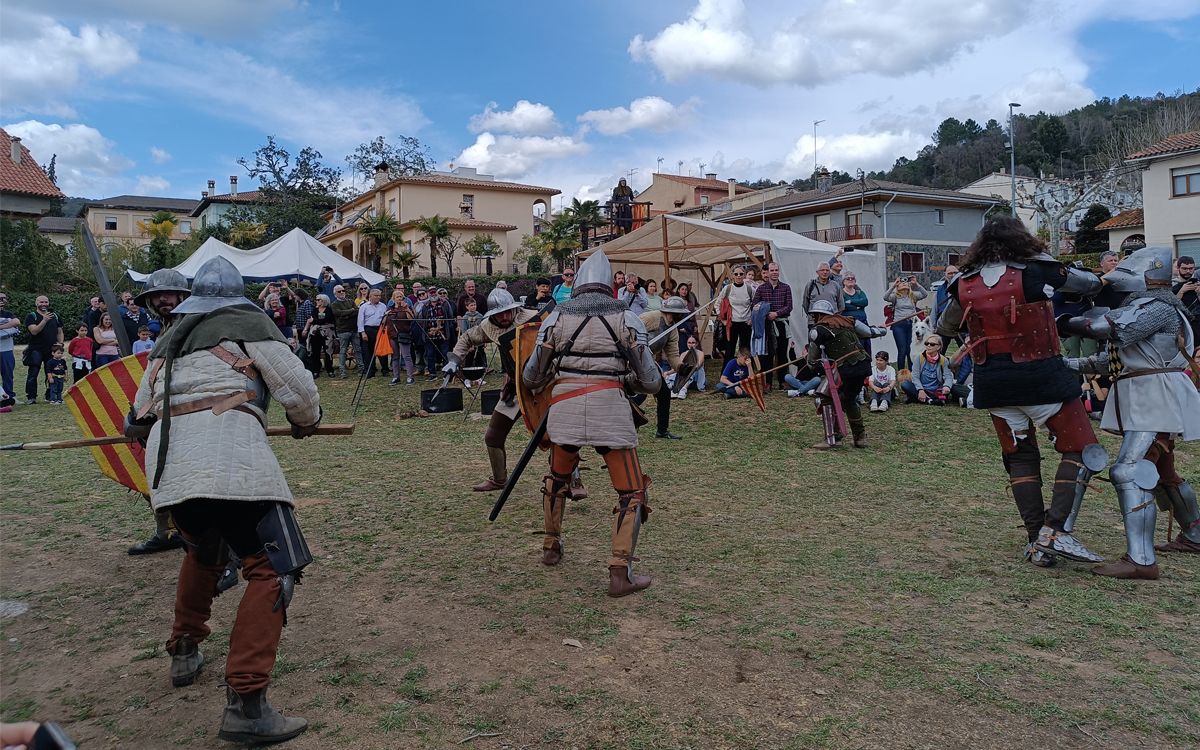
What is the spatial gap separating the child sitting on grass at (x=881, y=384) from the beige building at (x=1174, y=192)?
30.0m

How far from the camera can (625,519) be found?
437 centimetres

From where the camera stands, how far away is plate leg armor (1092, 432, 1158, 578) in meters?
4.33

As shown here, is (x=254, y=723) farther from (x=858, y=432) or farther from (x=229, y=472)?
(x=858, y=432)

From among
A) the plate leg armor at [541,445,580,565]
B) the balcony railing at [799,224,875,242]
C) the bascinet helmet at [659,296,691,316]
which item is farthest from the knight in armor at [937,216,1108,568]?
the balcony railing at [799,224,875,242]

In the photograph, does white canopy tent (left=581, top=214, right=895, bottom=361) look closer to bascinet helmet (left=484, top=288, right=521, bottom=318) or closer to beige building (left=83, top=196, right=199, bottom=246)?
bascinet helmet (left=484, top=288, right=521, bottom=318)

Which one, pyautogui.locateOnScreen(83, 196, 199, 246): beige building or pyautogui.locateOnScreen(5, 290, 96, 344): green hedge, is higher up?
pyautogui.locateOnScreen(83, 196, 199, 246): beige building

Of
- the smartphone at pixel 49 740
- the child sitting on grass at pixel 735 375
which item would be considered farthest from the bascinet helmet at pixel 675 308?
the smartphone at pixel 49 740

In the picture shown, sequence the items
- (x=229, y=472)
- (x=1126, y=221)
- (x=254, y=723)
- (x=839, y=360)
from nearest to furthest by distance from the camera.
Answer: (x=254, y=723) → (x=229, y=472) → (x=839, y=360) → (x=1126, y=221)

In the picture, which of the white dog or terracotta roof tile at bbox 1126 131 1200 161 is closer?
the white dog

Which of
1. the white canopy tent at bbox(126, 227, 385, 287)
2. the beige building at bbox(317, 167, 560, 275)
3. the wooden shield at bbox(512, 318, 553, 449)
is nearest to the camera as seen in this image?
the wooden shield at bbox(512, 318, 553, 449)

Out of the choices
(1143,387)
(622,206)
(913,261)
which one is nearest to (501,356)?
(1143,387)

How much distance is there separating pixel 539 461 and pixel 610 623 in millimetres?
4392

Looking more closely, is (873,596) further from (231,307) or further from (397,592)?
(231,307)

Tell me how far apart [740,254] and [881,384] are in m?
5.83
